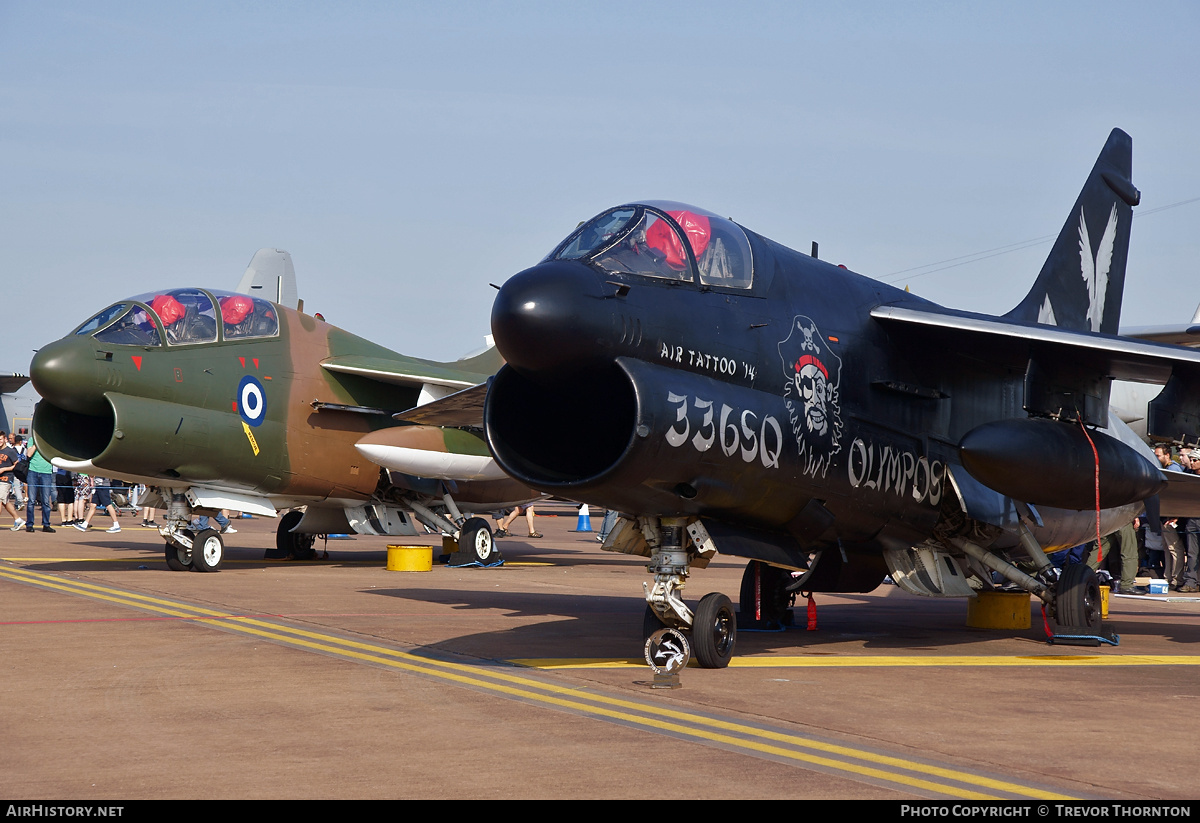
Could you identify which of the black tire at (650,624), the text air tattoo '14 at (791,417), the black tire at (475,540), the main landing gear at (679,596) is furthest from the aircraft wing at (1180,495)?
the black tire at (475,540)

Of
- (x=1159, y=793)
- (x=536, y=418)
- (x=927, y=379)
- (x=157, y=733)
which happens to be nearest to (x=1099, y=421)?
(x=927, y=379)

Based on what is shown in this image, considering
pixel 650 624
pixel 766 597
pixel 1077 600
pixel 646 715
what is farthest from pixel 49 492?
pixel 646 715

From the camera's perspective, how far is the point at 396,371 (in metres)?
18.2

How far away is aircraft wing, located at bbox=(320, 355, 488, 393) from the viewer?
17.9 meters

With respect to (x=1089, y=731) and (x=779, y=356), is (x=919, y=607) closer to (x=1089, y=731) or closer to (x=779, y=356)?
(x=779, y=356)

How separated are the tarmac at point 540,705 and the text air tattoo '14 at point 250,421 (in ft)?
8.25

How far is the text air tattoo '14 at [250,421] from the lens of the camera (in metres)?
15.2

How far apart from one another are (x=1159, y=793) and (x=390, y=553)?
15.0m

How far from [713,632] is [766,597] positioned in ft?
10.8

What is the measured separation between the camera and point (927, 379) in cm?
1080

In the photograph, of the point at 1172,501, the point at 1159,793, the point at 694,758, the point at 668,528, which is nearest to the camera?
the point at 1159,793

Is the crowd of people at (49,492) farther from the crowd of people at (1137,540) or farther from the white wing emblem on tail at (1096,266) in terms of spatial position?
the white wing emblem on tail at (1096,266)

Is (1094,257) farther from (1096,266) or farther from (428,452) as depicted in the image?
(428,452)

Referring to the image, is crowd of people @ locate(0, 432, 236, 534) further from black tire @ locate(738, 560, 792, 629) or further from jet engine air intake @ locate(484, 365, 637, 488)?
jet engine air intake @ locate(484, 365, 637, 488)
